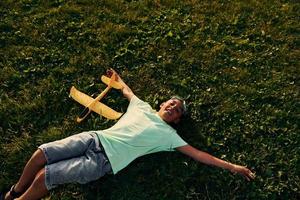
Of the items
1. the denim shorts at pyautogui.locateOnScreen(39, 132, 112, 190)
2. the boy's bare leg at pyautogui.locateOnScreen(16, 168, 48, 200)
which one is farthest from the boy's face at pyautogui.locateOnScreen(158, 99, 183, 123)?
the boy's bare leg at pyautogui.locateOnScreen(16, 168, 48, 200)

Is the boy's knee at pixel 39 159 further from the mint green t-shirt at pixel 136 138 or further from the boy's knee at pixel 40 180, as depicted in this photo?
the mint green t-shirt at pixel 136 138

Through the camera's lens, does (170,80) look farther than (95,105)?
Yes

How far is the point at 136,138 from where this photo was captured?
6383mm

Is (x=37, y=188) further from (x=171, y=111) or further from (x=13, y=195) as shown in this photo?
(x=171, y=111)

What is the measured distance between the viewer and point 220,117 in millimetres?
7156

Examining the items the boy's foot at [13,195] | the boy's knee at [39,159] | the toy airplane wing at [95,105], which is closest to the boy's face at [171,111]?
the toy airplane wing at [95,105]

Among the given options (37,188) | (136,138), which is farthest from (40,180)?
(136,138)

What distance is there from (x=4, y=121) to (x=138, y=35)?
2.86 m

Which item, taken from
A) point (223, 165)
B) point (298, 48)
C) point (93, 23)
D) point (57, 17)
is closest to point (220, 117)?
point (223, 165)

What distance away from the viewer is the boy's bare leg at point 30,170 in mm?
6066

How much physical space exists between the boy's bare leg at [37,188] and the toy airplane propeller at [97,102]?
1321 mm

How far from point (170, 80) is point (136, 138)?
165 cm

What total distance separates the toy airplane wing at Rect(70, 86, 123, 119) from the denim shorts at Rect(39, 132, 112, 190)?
2.55 feet

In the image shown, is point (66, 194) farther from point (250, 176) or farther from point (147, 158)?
point (250, 176)
